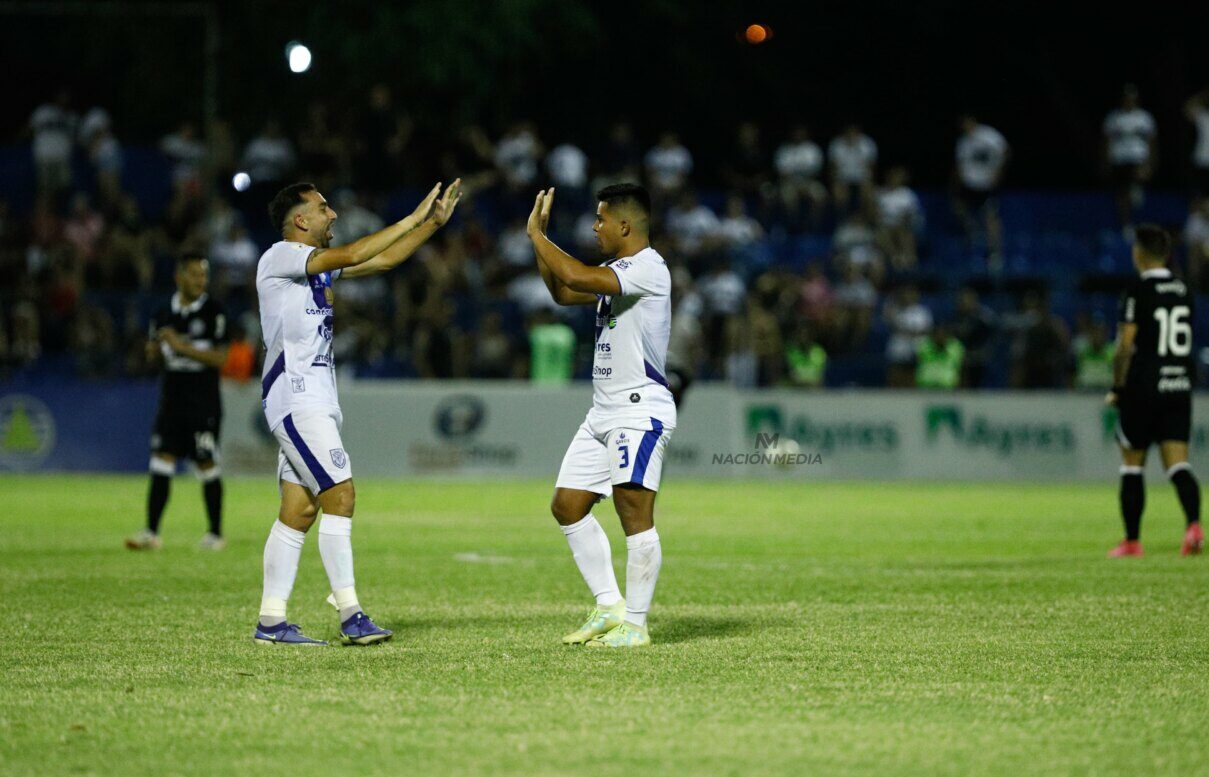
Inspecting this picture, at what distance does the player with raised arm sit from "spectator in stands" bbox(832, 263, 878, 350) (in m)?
12.3

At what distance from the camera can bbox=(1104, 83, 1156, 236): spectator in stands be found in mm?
27766

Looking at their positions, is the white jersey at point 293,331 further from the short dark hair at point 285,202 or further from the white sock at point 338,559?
the white sock at point 338,559

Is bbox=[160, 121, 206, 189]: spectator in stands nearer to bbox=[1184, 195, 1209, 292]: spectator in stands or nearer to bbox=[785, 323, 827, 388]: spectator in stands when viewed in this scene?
bbox=[785, 323, 827, 388]: spectator in stands

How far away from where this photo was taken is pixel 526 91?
108 ft

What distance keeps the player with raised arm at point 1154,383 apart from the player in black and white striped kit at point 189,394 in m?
7.10

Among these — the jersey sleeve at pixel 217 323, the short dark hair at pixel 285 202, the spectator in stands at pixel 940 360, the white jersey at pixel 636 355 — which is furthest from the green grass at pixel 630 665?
the spectator in stands at pixel 940 360

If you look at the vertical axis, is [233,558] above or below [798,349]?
below

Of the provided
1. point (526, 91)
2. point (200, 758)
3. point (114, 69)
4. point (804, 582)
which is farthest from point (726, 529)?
point (114, 69)

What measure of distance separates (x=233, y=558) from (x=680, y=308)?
1300 centimetres

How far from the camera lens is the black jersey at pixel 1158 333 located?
1326 cm

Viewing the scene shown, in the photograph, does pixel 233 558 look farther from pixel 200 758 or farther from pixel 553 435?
pixel 553 435

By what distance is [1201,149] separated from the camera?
27484 mm

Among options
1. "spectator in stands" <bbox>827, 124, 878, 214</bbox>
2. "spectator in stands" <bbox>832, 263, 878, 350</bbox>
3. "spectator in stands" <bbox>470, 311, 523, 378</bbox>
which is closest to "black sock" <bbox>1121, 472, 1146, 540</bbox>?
"spectator in stands" <bbox>832, 263, 878, 350</bbox>

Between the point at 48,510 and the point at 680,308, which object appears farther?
the point at 680,308
